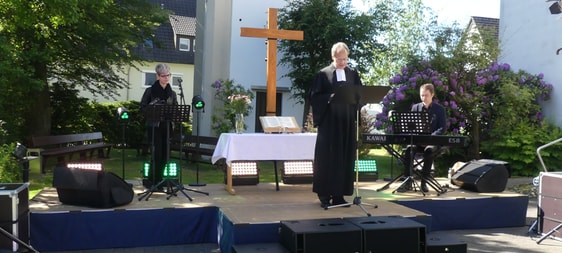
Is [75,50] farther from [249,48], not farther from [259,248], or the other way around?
[259,248]

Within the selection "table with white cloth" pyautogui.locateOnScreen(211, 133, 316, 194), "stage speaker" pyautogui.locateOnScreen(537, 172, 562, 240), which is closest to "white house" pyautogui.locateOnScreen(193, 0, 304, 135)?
"table with white cloth" pyautogui.locateOnScreen(211, 133, 316, 194)

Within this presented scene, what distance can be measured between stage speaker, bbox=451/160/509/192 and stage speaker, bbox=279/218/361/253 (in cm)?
327

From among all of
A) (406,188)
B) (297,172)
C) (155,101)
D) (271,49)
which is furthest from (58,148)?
(406,188)

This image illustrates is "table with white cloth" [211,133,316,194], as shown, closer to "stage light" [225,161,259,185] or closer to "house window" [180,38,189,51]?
"stage light" [225,161,259,185]

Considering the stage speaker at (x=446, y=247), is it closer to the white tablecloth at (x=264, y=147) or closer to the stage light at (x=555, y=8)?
the white tablecloth at (x=264, y=147)

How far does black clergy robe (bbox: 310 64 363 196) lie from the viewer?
538 cm

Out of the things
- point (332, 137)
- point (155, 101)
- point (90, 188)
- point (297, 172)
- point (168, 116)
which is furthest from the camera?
point (297, 172)

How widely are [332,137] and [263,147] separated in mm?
1381

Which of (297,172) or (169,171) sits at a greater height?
(169,171)

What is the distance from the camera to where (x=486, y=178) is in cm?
673

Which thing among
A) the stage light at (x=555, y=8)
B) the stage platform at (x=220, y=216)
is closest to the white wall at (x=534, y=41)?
the stage light at (x=555, y=8)

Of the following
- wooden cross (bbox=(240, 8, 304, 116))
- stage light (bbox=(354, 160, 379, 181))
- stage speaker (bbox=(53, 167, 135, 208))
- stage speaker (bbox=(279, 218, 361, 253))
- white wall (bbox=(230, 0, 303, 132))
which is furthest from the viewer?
white wall (bbox=(230, 0, 303, 132))

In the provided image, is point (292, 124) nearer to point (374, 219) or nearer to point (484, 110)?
point (374, 219)

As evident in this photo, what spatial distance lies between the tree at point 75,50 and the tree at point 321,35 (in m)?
4.28
